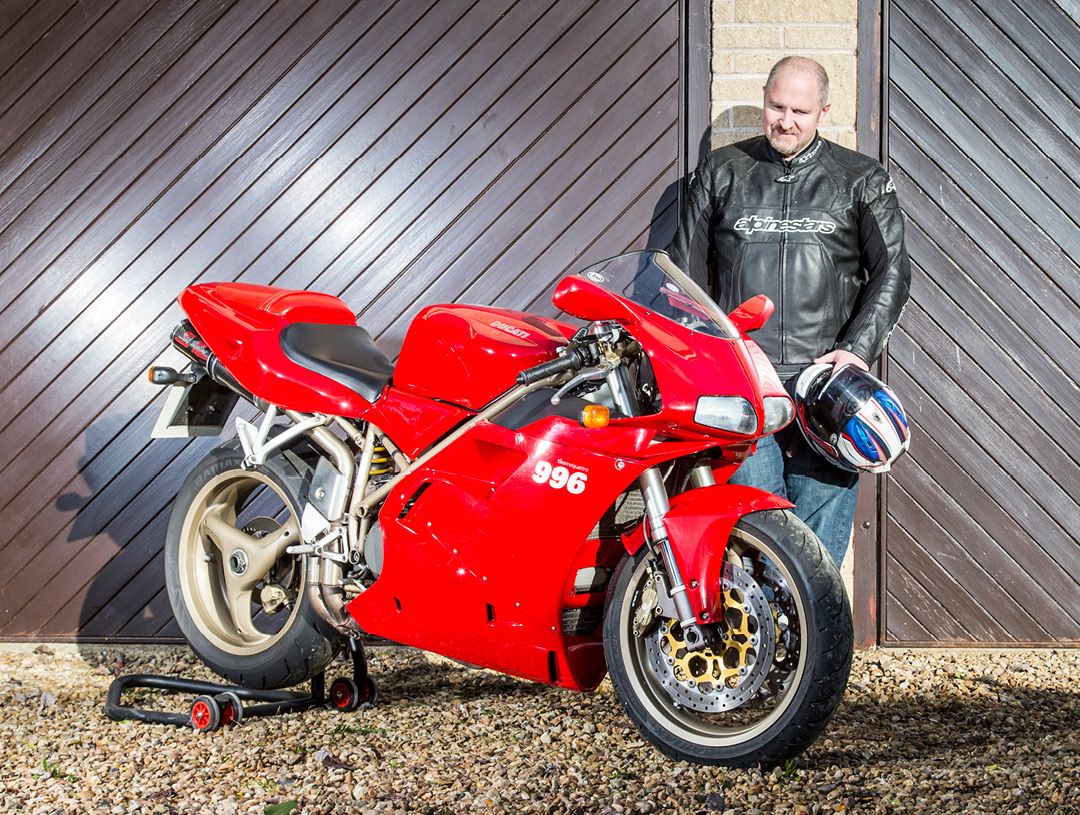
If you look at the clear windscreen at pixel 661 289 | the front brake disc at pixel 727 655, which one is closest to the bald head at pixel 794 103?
the clear windscreen at pixel 661 289

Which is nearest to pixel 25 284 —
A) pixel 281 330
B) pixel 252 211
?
pixel 252 211

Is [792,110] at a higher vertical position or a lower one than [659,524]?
higher

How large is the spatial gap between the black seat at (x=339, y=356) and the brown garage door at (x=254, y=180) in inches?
50.3

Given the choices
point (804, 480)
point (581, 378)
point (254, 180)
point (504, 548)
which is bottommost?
point (804, 480)

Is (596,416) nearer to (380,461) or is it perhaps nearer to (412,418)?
(412,418)

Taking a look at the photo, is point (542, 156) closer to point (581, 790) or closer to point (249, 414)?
point (249, 414)

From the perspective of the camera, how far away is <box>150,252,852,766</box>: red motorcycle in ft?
9.59

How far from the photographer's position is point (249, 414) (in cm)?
491

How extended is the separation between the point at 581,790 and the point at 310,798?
2.36ft

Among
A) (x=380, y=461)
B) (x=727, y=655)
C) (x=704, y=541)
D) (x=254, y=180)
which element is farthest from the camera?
(x=254, y=180)

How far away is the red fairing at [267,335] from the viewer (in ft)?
11.2

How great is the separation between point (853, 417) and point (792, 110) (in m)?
1.17

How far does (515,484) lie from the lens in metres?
3.08

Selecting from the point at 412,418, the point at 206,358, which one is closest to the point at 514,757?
the point at 412,418
